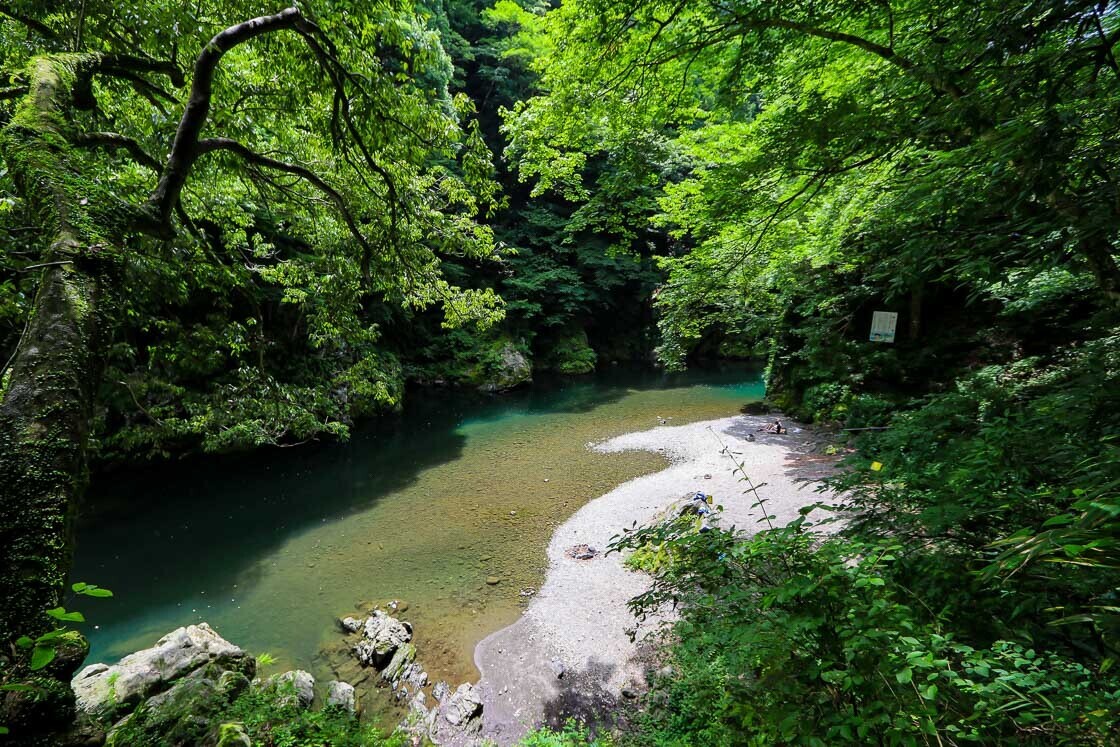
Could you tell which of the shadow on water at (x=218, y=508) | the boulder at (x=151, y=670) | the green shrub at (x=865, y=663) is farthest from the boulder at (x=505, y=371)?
the green shrub at (x=865, y=663)

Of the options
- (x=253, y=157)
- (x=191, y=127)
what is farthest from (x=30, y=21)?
(x=191, y=127)

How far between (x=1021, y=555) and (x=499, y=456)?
10.8 m

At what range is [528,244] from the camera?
22.7 m

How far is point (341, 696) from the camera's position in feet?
13.4

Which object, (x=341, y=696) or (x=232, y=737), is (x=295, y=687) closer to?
(x=341, y=696)

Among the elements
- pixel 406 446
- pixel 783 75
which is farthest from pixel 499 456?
pixel 783 75

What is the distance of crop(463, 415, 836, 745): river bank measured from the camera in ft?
13.5

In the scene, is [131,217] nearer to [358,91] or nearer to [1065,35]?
[358,91]

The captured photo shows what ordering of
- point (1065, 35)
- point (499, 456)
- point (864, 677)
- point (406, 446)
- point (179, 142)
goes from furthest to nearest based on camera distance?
point (406, 446) < point (499, 456) < point (179, 142) < point (1065, 35) < point (864, 677)

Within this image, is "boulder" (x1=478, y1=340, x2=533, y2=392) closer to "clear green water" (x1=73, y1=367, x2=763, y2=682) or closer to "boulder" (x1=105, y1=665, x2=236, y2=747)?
"clear green water" (x1=73, y1=367, x2=763, y2=682)

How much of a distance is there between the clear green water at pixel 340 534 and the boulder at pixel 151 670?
69 cm

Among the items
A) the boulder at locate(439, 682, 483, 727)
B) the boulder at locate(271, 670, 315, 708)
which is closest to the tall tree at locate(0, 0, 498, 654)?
the boulder at locate(271, 670, 315, 708)

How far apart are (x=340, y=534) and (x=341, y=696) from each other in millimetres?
3875

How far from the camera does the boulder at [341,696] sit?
3.93 m
